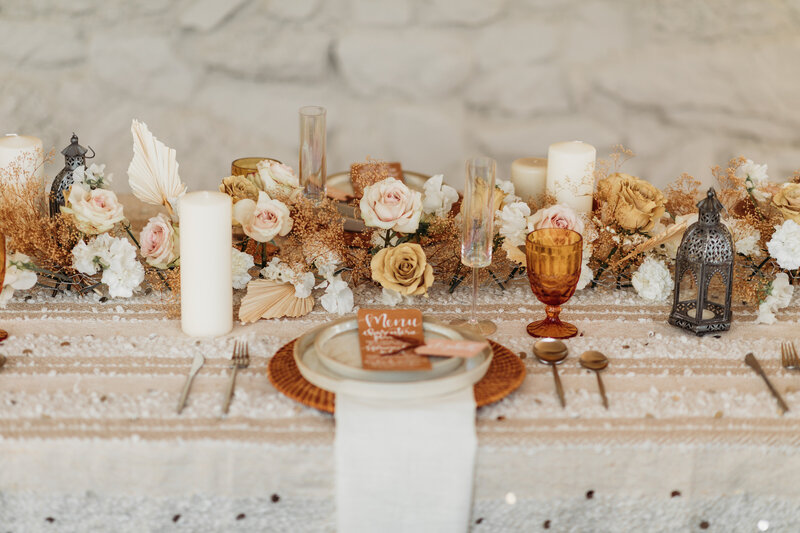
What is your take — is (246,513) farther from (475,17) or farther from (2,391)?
(475,17)

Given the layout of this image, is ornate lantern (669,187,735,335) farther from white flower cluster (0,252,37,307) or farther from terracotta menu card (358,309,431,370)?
white flower cluster (0,252,37,307)

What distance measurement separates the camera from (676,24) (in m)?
3.18

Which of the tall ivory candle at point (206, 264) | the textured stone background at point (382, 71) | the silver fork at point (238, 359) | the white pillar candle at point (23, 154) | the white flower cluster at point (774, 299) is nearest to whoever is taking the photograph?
the silver fork at point (238, 359)

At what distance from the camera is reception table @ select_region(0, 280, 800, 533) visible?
3.46ft

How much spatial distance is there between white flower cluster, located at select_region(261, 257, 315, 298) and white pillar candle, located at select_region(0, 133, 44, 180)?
0.43 meters

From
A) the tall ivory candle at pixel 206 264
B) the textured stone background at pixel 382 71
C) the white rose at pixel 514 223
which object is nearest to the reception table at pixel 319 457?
the tall ivory candle at pixel 206 264

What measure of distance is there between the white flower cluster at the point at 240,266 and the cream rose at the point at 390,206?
205mm

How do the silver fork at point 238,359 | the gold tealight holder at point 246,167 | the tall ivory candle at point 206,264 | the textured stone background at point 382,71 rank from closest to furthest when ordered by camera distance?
the silver fork at point 238,359, the tall ivory candle at point 206,264, the gold tealight holder at point 246,167, the textured stone background at point 382,71

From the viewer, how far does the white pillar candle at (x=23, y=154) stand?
58.8 inches

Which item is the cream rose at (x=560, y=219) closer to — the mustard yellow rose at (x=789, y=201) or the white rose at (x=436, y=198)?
the white rose at (x=436, y=198)

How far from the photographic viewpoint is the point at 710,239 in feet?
4.36

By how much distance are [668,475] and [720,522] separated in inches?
4.0

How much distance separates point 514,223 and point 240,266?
44 cm

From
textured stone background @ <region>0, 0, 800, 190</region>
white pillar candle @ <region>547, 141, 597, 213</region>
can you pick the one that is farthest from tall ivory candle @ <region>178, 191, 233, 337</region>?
textured stone background @ <region>0, 0, 800, 190</region>
